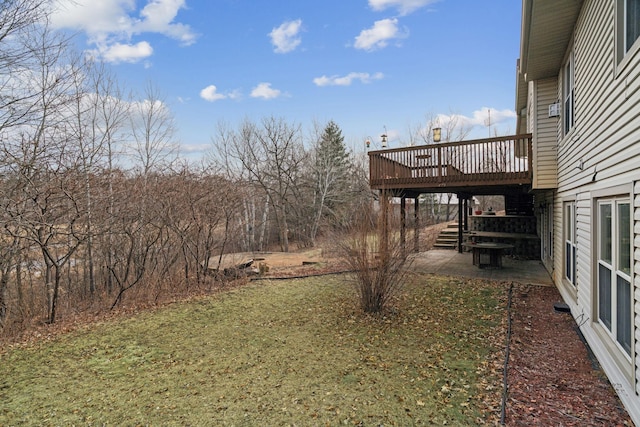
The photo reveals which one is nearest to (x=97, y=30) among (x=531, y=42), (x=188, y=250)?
(x=188, y=250)

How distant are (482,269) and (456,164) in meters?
2.82

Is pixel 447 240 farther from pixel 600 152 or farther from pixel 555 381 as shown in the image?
pixel 555 381

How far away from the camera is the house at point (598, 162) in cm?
276

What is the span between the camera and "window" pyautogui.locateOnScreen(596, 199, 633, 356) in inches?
118

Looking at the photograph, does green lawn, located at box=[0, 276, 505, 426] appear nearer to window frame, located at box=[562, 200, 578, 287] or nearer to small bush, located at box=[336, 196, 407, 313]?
small bush, located at box=[336, 196, 407, 313]

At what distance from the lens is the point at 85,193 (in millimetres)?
6082

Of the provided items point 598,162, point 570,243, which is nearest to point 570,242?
point 570,243

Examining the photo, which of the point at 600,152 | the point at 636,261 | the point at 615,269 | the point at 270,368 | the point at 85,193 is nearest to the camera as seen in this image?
the point at 636,261

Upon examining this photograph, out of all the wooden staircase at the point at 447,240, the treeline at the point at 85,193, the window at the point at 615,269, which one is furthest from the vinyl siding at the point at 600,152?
the wooden staircase at the point at 447,240

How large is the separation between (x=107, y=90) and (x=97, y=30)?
2.76 m

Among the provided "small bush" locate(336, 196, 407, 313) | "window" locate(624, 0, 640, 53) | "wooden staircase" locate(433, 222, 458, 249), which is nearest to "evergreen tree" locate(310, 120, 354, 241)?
"wooden staircase" locate(433, 222, 458, 249)

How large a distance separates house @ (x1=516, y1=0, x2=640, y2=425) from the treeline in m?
3.99

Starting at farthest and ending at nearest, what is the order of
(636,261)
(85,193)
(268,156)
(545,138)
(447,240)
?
(268,156) < (447,240) < (545,138) < (85,193) < (636,261)

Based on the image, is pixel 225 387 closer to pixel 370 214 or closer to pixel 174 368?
pixel 174 368
